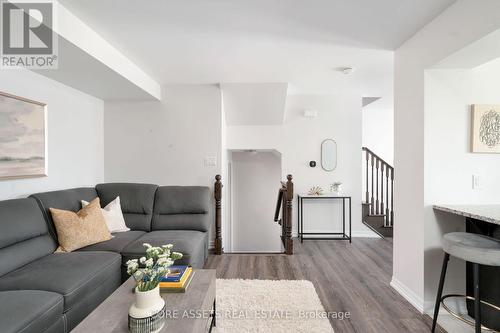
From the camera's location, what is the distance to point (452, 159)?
84.0 inches

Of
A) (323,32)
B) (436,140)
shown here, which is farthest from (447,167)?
(323,32)

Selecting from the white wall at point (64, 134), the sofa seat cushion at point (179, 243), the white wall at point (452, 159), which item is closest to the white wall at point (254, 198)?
the sofa seat cushion at point (179, 243)

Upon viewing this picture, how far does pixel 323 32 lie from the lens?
2201 mm

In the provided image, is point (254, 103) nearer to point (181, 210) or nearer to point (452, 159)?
point (181, 210)

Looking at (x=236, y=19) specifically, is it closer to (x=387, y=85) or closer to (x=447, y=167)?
(x=447, y=167)

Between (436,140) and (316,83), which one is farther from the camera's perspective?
(316,83)

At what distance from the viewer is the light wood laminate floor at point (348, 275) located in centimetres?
200

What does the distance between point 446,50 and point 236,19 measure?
1653mm

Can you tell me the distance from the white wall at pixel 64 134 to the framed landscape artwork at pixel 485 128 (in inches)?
164

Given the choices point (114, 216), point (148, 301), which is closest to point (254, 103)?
point (114, 216)

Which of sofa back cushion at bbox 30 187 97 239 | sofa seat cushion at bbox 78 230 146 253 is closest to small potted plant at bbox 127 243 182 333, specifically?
sofa seat cushion at bbox 78 230 146 253

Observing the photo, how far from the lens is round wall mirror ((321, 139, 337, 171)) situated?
172 inches

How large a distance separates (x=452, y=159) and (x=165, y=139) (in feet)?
11.4

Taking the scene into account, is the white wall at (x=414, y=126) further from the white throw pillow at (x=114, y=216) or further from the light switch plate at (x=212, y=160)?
the white throw pillow at (x=114, y=216)
